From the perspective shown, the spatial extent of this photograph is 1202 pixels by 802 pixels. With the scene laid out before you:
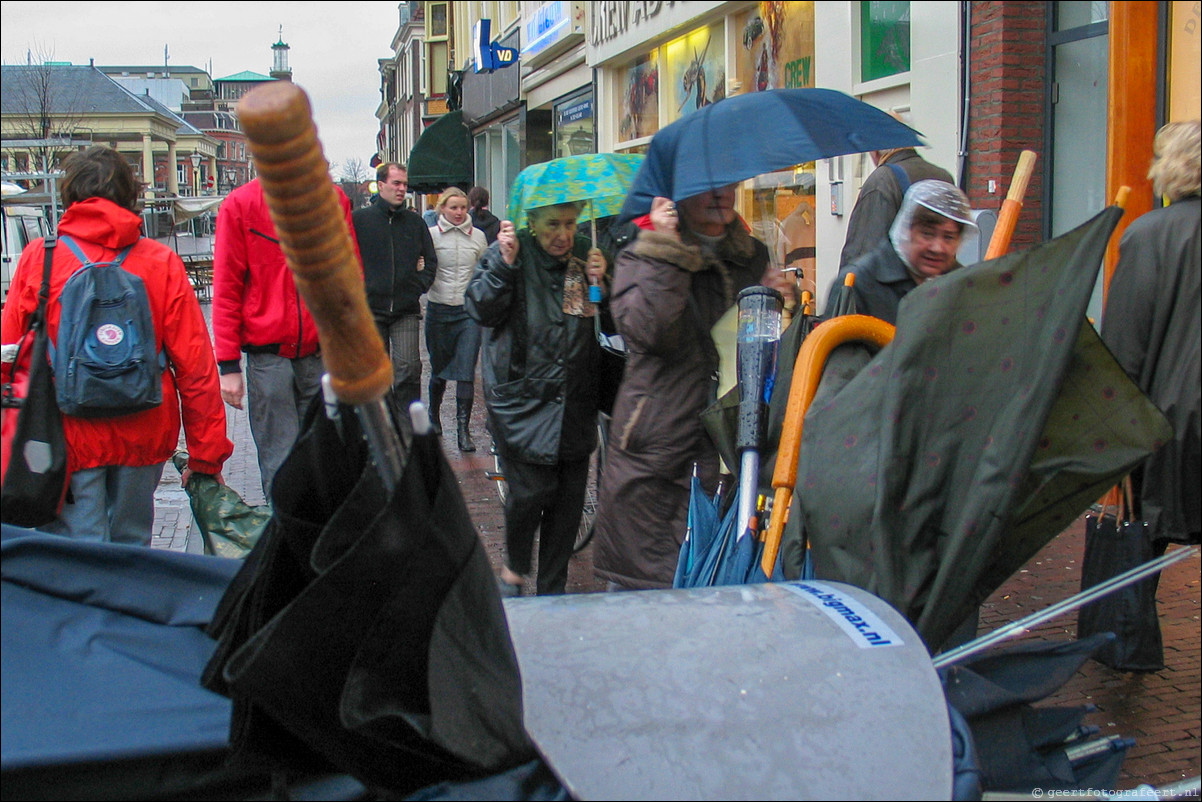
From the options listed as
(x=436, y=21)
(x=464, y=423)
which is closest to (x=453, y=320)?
(x=464, y=423)

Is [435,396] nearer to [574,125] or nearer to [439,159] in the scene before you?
[439,159]

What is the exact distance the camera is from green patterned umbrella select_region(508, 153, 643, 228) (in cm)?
441

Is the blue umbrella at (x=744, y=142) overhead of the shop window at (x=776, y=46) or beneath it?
beneath

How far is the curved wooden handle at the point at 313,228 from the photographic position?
1.34m

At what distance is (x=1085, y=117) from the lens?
7.71 meters

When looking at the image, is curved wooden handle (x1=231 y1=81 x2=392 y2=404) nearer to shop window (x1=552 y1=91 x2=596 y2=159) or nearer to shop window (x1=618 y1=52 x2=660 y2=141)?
shop window (x1=618 y1=52 x2=660 y2=141)

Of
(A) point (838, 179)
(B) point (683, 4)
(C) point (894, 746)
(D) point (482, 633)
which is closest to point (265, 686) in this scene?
(D) point (482, 633)

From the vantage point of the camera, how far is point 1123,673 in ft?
13.0

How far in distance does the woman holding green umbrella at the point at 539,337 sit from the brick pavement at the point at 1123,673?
536 millimetres

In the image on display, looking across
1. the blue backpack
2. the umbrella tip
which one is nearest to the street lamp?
the blue backpack

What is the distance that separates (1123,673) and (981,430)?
2032 mm

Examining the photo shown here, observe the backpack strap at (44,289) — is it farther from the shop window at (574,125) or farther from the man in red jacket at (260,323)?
the shop window at (574,125)

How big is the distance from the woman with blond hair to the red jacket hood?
3159 millimetres

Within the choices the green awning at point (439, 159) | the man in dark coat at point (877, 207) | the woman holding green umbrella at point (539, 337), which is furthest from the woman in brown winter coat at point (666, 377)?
the green awning at point (439, 159)
